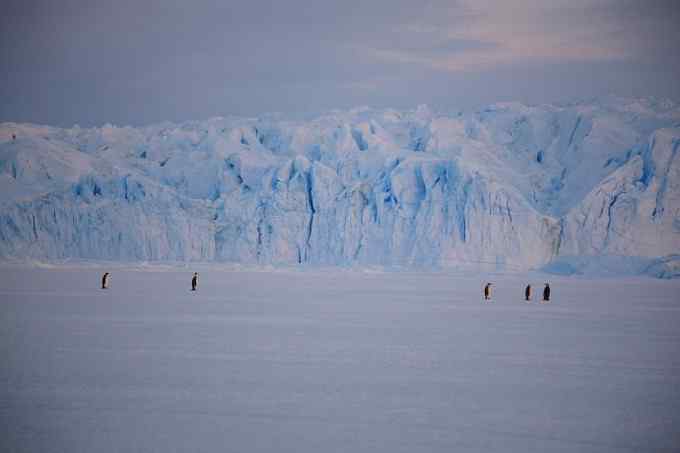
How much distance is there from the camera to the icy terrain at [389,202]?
42.2 metres

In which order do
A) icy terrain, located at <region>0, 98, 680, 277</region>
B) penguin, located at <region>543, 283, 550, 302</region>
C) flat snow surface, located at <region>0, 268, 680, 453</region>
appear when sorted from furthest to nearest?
icy terrain, located at <region>0, 98, 680, 277</region>, penguin, located at <region>543, 283, 550, 302</region>, flat snow surface, located at <region>0, 268, 680, 453</region>

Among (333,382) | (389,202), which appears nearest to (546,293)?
(333,382)

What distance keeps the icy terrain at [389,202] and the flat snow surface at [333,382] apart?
26.2 m

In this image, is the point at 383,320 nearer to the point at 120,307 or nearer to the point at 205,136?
the point at 120,307

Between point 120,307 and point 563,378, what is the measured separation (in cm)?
1160

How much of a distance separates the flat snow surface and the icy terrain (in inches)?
1032

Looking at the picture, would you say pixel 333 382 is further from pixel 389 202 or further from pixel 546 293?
Answer: pixel 389 202

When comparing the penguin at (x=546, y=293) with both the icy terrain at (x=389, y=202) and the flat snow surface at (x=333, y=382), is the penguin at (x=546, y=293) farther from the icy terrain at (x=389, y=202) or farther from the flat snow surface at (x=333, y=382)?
the icy terrain at (x=389, y=202)

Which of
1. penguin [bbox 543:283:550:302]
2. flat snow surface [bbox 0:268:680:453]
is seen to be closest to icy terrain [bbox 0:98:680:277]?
penguin [bbox 543:283:550:302]

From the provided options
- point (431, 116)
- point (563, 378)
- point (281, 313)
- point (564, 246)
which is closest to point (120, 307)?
point (281, 313)

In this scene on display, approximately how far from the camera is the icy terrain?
138ft

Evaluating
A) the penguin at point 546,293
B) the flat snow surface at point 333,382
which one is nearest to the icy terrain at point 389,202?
the penguin at point 546,293

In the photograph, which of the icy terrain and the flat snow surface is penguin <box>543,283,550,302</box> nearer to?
the flat snow surface

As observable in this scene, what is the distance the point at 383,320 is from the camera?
1551cm
